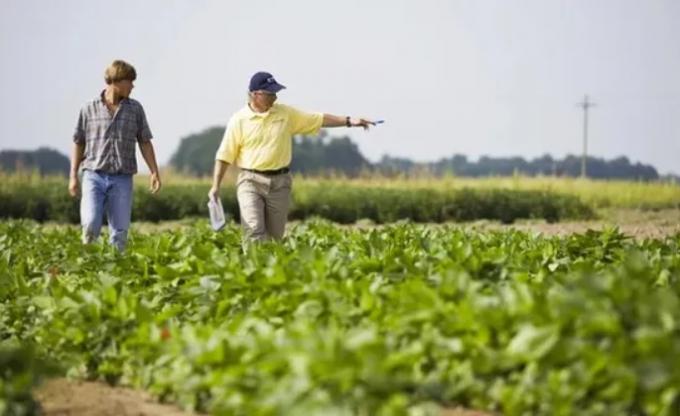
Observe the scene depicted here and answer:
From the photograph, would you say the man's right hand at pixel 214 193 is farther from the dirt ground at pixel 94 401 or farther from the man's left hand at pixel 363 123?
the dirt ground at pixel 94 401

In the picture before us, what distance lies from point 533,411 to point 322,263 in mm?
2052

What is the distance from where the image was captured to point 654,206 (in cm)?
3447

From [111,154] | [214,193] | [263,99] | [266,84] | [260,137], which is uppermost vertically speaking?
[266,84]

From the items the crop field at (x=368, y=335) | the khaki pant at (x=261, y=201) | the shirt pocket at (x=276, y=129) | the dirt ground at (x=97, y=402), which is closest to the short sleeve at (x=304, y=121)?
the shirt pocket at (x=276, y=129)

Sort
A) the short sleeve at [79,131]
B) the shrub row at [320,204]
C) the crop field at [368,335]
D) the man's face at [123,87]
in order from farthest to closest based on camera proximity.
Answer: the shrub row at [320,204]
the short sleeve at [79,131]
the man's face at [123,87]
the crop field at [368,335]

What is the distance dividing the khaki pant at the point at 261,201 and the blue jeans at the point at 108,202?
1005mm

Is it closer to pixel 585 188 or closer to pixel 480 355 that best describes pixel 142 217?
pixel 585 188

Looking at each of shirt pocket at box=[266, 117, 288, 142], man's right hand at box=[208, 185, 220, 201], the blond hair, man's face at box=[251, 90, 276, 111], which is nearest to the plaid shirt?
the blond hair

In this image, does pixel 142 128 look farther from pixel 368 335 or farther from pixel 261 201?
pixel 368 335

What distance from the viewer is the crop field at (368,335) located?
5.40 meters

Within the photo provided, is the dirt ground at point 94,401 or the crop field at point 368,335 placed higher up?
the crop field at point 368,335

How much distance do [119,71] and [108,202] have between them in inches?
44.9

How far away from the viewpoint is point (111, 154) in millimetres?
11227

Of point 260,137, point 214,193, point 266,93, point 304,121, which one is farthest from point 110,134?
point 304,121
